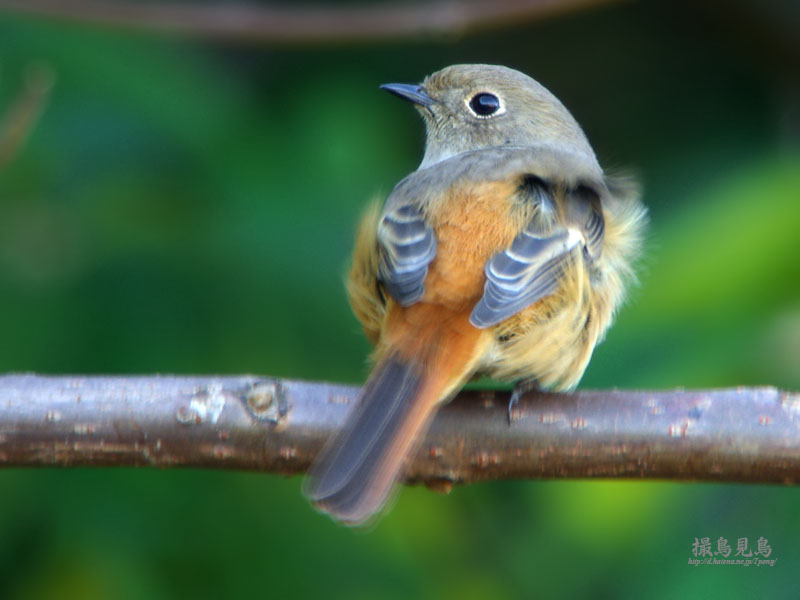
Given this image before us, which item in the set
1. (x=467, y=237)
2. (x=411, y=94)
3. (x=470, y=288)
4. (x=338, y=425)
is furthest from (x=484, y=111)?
(x=338, y=425)

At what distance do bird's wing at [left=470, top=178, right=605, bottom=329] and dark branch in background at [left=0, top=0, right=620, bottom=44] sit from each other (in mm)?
1406

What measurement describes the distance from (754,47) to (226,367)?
424 centimetres

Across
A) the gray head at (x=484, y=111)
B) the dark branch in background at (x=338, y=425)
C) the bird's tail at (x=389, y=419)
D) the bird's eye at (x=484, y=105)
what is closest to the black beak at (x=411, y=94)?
the gray head at (x=484, y=111)

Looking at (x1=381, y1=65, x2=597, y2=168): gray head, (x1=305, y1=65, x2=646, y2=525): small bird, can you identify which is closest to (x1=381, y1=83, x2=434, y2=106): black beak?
(x1=381, y1=65, x2=597, y2=168): gray head

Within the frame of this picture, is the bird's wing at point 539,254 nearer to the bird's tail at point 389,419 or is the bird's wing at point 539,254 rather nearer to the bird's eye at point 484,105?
the bird's tail at point 389,419

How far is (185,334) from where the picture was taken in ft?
16.7

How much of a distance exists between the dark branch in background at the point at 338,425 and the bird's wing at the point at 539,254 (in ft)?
1.08

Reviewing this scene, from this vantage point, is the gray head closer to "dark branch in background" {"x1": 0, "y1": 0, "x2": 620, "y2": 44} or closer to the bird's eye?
the bird's eye

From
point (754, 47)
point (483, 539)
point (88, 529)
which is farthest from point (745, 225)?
point (754, 47)

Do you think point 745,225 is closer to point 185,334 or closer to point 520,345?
point 520,345

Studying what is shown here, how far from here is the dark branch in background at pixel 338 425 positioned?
10.7 ft

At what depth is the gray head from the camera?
490 cm

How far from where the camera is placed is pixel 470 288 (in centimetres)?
351

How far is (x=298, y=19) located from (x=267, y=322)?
1.44 meters
